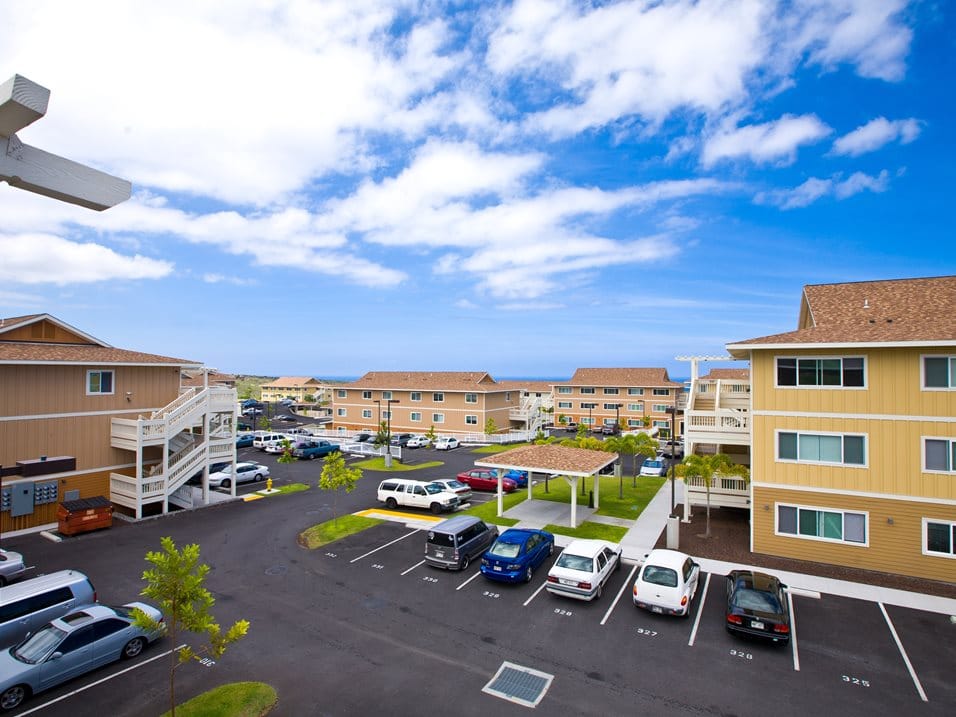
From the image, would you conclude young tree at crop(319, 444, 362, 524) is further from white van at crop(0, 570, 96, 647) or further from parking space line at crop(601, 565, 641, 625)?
parking space line at crop(601, 565, 641, 625)

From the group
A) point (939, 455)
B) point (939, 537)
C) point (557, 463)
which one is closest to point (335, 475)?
point (557, 463)

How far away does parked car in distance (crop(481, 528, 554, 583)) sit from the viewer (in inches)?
699

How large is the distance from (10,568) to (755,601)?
23596 millimetres

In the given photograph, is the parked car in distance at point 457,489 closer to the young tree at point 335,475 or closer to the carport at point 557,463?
the carport at point 557,463

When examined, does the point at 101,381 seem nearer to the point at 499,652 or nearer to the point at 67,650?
the point at 67,650

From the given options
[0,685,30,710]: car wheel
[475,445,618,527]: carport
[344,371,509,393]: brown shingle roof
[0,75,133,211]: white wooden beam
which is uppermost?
[0,75,133,211]: white wooden beam

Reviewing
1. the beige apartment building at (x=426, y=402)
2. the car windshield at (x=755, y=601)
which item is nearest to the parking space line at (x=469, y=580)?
the car windshield at (x=755, y=601)

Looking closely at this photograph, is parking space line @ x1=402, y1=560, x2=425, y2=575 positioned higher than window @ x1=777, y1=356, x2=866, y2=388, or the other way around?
window @ x1=777, y1=356, x2=866, y2=388

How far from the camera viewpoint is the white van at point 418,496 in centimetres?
2791

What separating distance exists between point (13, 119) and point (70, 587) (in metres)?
14.8

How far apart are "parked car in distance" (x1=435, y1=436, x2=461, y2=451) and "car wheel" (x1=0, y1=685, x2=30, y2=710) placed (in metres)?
41.2

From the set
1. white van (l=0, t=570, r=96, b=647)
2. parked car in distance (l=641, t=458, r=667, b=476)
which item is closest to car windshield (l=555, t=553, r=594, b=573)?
white van (l=0, t=570, r=96, b=647)

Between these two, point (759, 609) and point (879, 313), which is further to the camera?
point (879, 313)

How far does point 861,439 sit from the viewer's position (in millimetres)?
19312
